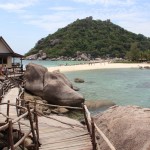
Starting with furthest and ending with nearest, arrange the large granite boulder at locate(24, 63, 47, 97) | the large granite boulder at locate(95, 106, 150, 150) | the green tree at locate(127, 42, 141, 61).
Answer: the green tree at locate(127, 42, 141, 61) < the large granite boulder at locate(24, 63, 47, 97) < the large granite boulder at locate(95, 106, 150, 150)

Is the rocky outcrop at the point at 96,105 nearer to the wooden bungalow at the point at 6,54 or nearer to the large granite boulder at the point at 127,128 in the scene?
the large granite boulder at the point at 127,128

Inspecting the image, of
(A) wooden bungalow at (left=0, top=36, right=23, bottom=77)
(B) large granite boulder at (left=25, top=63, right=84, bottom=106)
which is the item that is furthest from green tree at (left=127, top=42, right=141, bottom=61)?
(B) large granite boulder at (left=25, top=63, right=84, bottom=106)

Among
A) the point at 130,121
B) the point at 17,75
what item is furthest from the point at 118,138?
the point at 17,75

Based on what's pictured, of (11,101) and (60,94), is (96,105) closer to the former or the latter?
(60,94)

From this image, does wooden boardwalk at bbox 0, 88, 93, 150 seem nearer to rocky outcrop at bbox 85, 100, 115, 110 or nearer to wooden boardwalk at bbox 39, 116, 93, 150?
wooden boardwalk at bbox 39, 116, 93, 150

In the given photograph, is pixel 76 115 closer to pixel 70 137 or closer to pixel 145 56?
pixel 70 137

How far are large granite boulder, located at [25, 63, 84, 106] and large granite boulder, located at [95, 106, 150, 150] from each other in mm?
10245

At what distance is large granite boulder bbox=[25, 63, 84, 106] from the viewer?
82.6 feet

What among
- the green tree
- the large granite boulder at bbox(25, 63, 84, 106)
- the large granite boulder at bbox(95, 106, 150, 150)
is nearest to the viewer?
the large granite boulder at bbox(95, 106, 150, 150)

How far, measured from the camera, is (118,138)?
1241 centimetres

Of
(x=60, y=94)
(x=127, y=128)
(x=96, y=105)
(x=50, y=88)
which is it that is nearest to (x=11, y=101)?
(x=60, y=94)

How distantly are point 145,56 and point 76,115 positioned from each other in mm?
109495

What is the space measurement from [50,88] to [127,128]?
14.6 meters

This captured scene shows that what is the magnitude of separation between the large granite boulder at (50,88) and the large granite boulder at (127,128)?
33.6 feet
